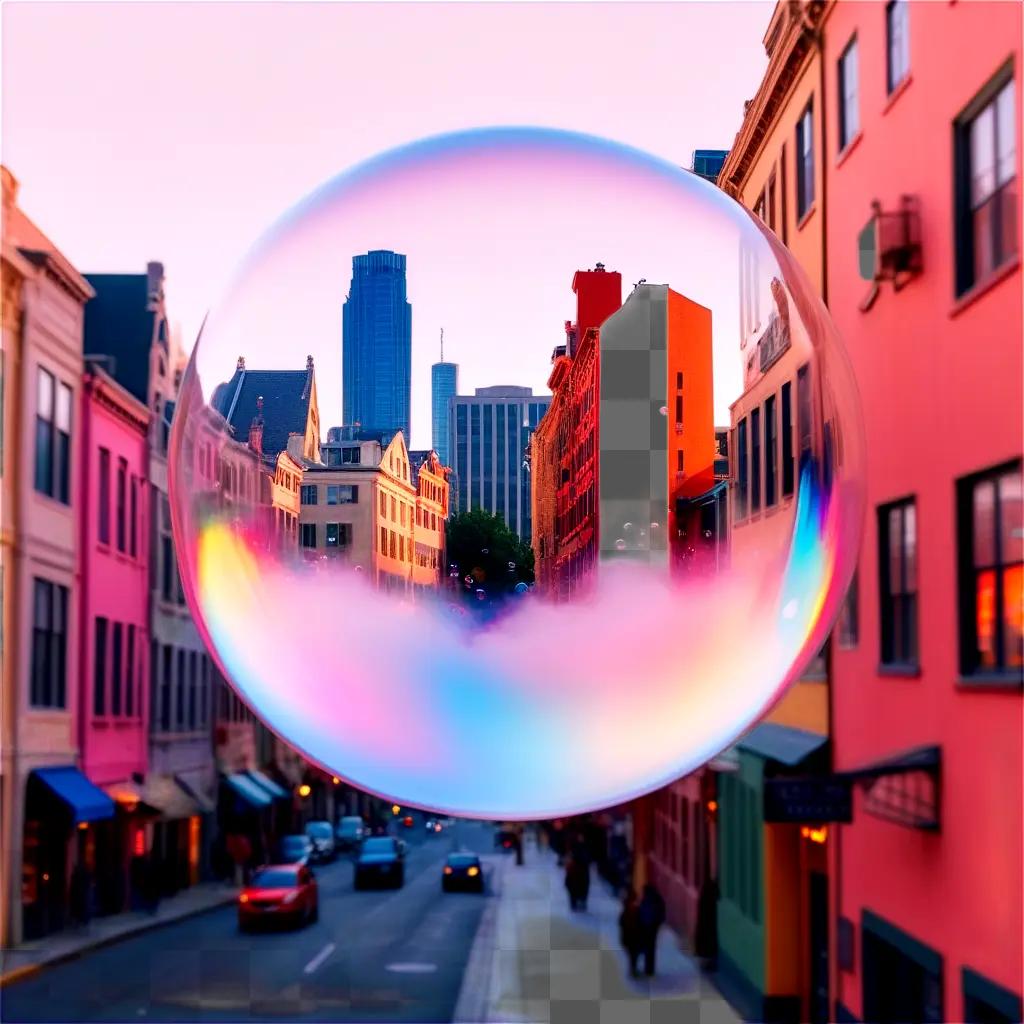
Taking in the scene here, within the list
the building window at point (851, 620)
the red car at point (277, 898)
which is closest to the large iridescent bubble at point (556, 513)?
the building window at point (851, 620)

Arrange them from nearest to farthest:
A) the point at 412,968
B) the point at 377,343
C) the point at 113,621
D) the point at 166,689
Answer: the point at 377,343
the point at 412,968
the point at 113,621
the point at 166,689

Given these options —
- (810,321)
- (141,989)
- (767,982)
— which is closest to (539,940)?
(141,989)

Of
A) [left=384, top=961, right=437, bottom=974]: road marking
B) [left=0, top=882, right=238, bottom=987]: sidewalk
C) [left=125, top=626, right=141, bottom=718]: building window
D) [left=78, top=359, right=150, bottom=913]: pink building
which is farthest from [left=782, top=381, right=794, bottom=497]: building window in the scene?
[left=125, top=626, right=141, bottom=718]: building window

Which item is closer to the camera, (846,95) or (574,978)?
(846,95)

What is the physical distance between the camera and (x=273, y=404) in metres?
3.52

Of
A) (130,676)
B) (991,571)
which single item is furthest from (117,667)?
(991,571)

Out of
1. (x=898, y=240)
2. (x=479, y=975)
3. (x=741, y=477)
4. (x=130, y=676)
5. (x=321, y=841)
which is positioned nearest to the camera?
(x=741, y=477)

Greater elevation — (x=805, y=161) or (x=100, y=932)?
(x=805, y=161)

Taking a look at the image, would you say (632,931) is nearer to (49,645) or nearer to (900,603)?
(900,603)

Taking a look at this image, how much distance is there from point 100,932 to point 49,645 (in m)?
4.94

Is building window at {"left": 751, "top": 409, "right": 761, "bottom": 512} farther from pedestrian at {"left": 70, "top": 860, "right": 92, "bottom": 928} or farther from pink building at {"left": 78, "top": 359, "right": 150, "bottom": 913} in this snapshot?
pink building at {"left": 78, "top": 359, "right": 150, "bottom": 913}

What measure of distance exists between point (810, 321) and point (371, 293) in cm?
116

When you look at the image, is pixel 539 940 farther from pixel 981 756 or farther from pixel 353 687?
pixel 353 687

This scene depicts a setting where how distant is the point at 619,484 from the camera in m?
3.52
